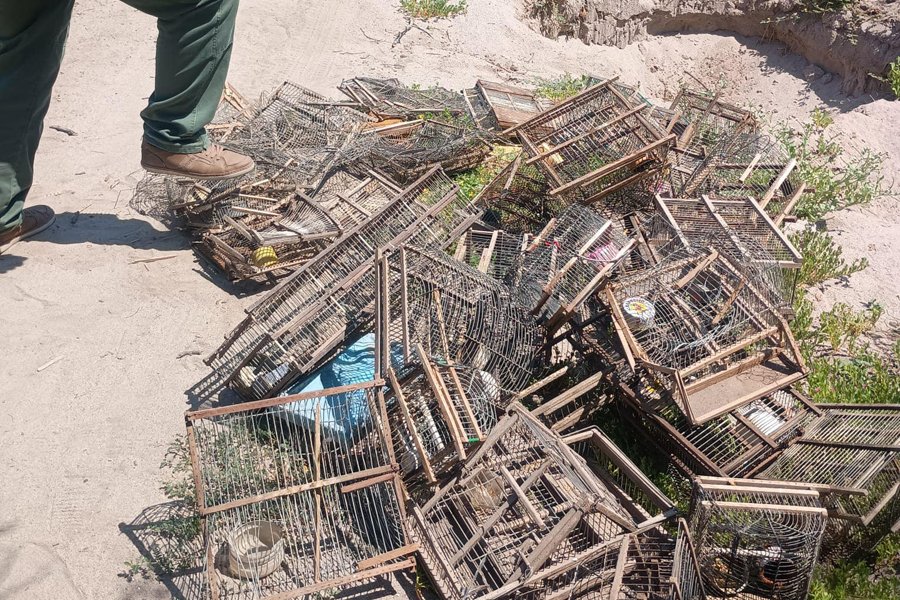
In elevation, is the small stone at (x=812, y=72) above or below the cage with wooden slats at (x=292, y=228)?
above

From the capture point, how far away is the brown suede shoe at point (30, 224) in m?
4.62

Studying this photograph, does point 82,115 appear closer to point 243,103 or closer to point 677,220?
point 243,103

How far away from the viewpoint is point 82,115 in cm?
640

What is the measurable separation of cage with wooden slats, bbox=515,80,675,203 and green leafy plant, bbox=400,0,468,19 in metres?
4.20

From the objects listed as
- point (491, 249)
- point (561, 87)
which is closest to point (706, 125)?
point (561, 87)

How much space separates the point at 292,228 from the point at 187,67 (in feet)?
3.70

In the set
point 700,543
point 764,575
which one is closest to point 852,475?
point 764,575

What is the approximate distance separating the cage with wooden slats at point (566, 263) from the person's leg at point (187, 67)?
6.63ft

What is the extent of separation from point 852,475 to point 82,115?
244 inches

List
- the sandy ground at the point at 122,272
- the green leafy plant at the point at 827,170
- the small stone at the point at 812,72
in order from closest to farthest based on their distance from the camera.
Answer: the sandy ground at the point at 122,272 < the green leafy plant at the point at 827,170 < the small stone at the point at 812,72

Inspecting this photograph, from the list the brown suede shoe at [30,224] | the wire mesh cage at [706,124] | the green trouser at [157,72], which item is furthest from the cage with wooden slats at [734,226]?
the brown suede shoe at [30,224]

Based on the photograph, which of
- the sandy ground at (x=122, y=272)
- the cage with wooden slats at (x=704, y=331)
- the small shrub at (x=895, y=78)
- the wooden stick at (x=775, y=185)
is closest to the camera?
the sandy ground at (x=122, y=272)

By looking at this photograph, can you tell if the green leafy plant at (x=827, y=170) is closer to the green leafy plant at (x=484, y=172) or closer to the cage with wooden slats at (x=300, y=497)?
the green leafy plant at (x=484, y=172)

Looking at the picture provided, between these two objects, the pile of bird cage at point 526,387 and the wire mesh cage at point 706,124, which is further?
the wire mesh cage at point 706,124
